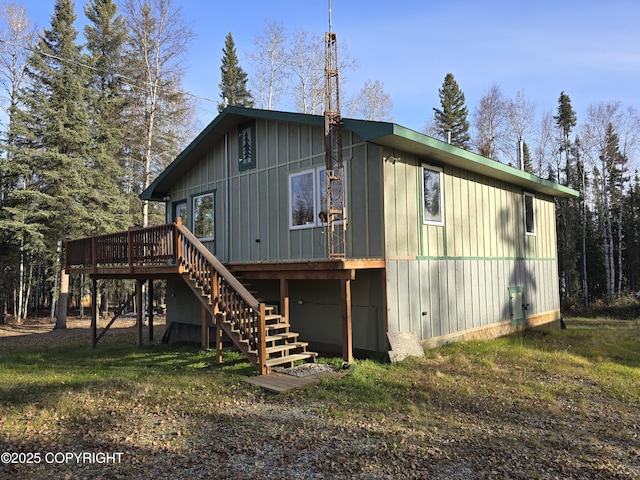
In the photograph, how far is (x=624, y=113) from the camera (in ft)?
86.0

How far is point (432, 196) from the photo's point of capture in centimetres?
909

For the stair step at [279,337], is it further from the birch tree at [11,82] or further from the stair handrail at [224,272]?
the birch tree at [11,82]

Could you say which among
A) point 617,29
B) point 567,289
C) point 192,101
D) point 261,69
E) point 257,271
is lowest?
point 567,289

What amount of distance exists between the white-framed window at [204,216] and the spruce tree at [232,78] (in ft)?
69.7

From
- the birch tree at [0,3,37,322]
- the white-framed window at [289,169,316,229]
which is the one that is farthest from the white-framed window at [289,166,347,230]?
the birch tree at [0,3,37,322]

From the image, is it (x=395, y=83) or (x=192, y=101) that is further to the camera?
(x=395, y=83)

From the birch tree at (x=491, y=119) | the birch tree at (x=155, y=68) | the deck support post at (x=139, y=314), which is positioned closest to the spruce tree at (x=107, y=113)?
the birch tree at (x=155, y=68)

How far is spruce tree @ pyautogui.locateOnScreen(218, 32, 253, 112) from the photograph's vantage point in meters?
32.0

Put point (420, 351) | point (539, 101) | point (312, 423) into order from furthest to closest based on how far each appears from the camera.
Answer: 1. point (539, 101)
2. point (420, 351)
3. point (312, 423)

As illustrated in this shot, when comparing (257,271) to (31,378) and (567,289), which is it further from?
(567,289)

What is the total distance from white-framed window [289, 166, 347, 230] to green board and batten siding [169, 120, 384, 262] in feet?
0.38

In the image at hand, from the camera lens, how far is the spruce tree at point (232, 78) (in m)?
32.0

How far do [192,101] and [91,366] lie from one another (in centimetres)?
1720

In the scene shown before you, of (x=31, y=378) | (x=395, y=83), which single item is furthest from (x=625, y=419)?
(x=395, y=83)
